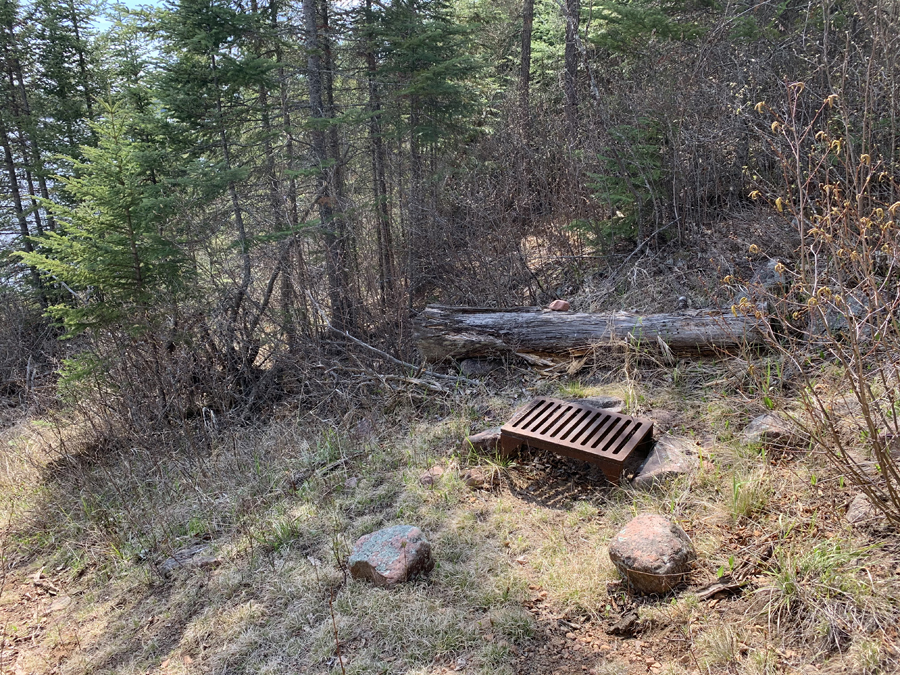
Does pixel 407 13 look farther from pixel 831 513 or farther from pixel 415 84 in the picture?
pixel 831 513

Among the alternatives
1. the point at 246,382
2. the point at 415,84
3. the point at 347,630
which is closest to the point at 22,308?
the point at 246,382

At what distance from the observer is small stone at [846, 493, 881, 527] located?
253cm

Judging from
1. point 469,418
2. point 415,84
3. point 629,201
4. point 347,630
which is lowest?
point 347,630

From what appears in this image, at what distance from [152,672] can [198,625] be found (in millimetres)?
297

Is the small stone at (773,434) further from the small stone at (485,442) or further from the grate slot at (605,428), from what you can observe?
the small stone at (485,442)

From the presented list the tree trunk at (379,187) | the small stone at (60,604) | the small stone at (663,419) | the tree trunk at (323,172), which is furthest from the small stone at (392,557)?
the tree trunk at (379,187)

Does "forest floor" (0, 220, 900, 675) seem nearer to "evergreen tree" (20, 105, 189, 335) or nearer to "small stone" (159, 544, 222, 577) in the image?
"small stone" (159, 544, 222, 577)

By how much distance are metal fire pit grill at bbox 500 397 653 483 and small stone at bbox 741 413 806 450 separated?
614 mm

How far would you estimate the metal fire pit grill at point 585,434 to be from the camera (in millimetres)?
3557

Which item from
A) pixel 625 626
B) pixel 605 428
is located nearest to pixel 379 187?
pixel 605 428

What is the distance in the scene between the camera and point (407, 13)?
32.3 feet

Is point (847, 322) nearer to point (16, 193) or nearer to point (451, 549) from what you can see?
point (451, 549)

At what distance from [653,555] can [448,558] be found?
1.17 m

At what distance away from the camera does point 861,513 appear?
2.58m
